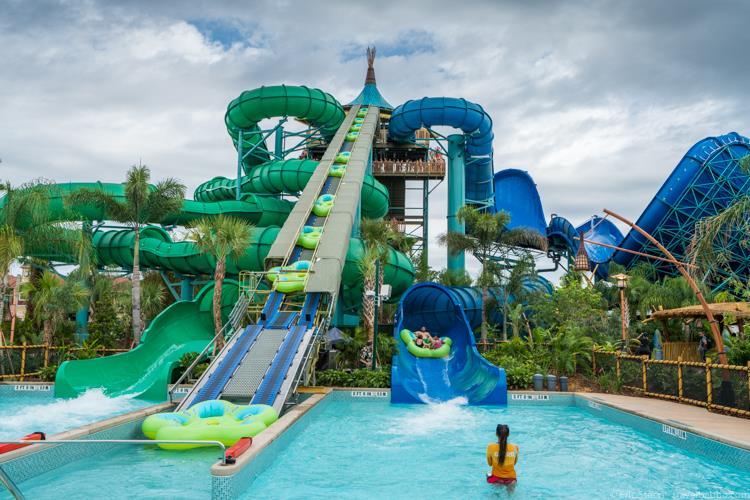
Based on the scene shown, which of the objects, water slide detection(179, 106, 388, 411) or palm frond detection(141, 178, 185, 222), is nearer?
water slide detection(179, 106, 388, 411)

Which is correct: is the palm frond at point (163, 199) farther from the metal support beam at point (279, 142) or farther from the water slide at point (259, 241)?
the metal support beam at point (279, 142)

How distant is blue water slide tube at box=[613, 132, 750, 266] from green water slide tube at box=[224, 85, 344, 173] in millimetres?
17929

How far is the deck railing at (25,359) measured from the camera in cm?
1758

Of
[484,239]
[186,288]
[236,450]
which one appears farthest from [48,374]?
[484,239]

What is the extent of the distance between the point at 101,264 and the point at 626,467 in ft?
75.0

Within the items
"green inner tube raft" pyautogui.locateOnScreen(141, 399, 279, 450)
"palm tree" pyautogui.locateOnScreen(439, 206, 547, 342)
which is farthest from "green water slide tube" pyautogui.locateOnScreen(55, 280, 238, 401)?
"palm tree" pyautogui.locateOnScreen(439, 206, 547, 342)

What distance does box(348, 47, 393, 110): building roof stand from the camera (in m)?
44.5

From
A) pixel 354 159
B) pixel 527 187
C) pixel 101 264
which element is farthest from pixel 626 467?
pixel 527 187

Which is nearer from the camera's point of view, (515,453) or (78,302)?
(515,453)

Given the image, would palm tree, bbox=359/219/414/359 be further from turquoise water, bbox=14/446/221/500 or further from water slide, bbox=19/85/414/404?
turquoise water, bbox=14/446/221/500

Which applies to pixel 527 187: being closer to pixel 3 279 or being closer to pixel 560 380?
pixel 560 380

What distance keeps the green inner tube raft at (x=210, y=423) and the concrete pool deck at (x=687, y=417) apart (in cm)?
731

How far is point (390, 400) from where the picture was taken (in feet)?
50.8

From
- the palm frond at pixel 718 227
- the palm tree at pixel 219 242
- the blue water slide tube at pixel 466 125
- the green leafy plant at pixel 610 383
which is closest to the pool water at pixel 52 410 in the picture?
the palm tree at pixel 219 242
